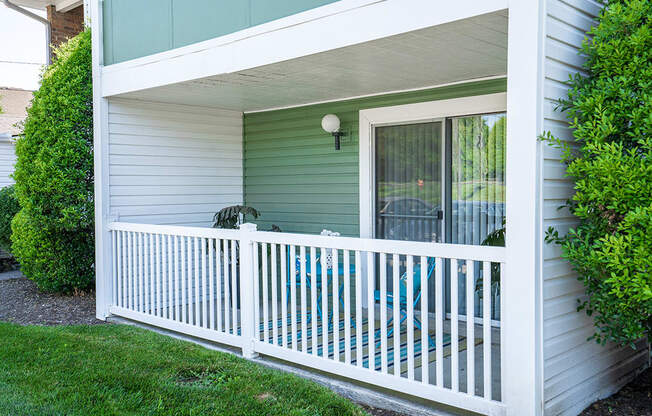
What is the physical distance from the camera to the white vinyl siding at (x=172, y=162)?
21.3 feet

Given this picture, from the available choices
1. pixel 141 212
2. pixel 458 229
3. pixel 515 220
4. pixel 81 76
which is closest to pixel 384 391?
pixel 515 220

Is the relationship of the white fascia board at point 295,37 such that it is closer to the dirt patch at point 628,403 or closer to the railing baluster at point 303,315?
the railing baluster at point 303,315

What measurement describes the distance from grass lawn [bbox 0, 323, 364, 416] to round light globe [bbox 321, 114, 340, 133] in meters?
2.66

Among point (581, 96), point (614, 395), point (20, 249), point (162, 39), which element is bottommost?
point (614, 395)

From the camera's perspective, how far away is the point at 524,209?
3.22 meters

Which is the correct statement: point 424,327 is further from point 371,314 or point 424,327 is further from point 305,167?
point 305,167

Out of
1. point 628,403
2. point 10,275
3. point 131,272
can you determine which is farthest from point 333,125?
point 10,275

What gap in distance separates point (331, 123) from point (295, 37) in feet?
6.21

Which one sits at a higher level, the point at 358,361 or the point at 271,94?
the point at 271,94

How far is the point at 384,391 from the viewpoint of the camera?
4016 millimetres

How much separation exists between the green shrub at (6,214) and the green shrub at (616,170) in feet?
28.9

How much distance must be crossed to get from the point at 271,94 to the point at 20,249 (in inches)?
155

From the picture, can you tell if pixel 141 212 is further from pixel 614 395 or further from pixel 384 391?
pixel 614 395

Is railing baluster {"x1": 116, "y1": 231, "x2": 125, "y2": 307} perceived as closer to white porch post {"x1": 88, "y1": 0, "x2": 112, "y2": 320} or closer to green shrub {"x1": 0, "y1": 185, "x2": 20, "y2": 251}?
white porch post {"x1": 88, "y1": 0, "x2": 112, "y2": 320}
